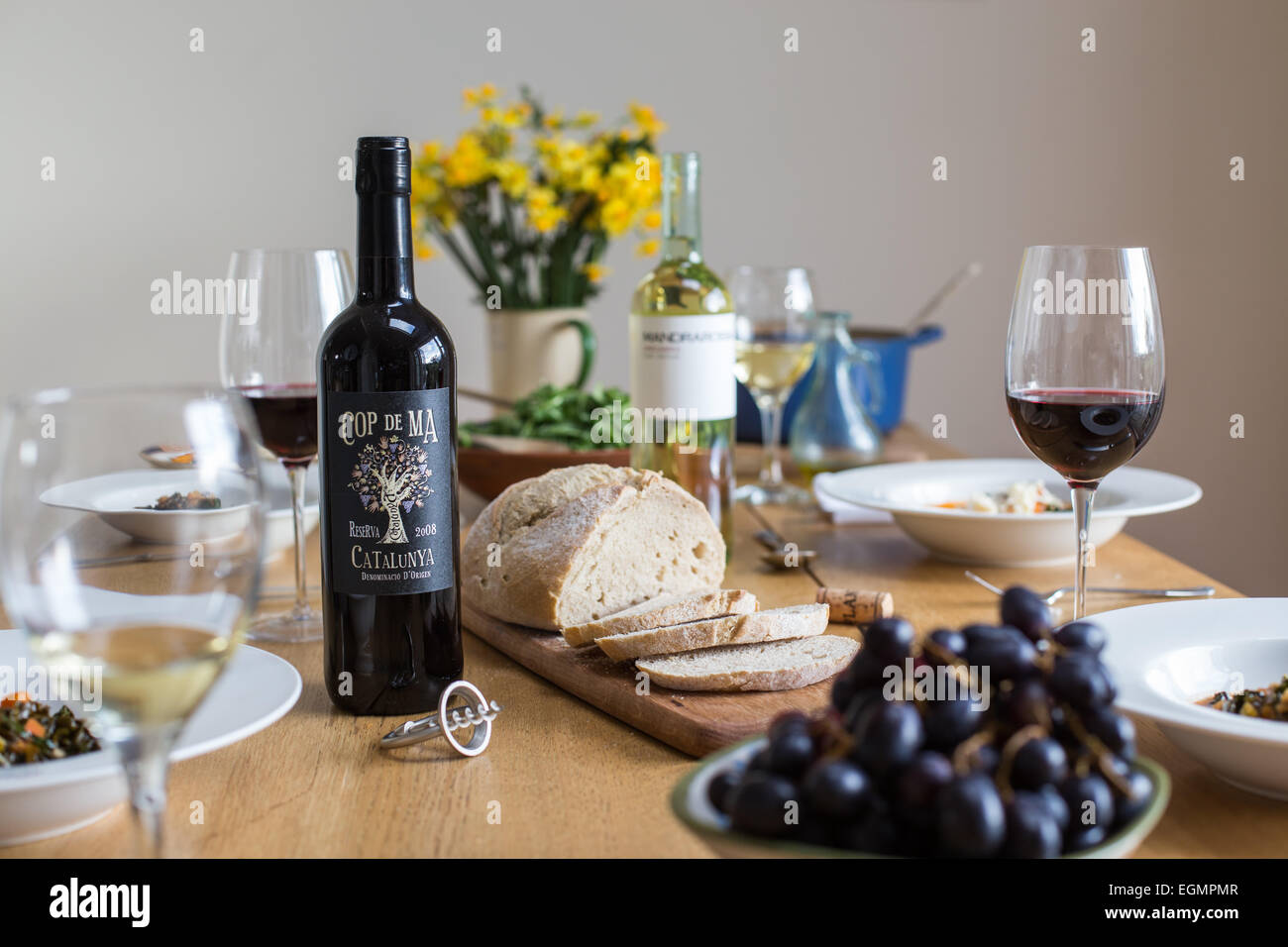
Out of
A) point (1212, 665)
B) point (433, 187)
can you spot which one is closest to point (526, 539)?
point (1212, 665)

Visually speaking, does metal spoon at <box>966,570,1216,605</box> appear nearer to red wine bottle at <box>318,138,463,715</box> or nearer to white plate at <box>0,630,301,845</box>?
red wine bottle at <box>318,138,463,715</box>

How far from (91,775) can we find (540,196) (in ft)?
6.20

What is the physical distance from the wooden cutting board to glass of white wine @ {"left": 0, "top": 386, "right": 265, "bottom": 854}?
0.43 meters

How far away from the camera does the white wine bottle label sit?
1.40m

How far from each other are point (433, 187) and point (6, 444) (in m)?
2.05

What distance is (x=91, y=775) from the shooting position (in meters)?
0.74

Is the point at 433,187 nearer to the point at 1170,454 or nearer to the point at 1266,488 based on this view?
the point at 1170,454

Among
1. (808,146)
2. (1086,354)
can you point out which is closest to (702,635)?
(1086,354)

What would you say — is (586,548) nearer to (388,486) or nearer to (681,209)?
(388,486)

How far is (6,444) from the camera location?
0.56m

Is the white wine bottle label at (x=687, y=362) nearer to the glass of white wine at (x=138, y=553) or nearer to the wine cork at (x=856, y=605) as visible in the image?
the wine cork at (x=856, y=605)

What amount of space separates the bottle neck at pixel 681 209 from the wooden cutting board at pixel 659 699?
53 centimetres

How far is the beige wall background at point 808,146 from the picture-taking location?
3.78m

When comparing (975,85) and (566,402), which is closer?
(566,402)
